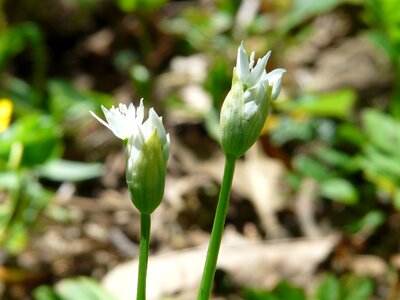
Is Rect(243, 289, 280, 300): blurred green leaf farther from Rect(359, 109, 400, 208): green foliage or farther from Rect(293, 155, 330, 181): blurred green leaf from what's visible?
Rect(293, 155, 330, 181): blurred green leaf

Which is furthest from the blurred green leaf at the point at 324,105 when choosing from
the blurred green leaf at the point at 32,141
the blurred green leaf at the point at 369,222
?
the blurred green leaf at the point at 32,141

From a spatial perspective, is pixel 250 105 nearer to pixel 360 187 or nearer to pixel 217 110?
pixel 360 187

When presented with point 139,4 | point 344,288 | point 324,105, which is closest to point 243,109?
point 344,288

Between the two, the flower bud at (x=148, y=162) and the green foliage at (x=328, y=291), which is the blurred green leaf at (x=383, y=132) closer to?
the green foliage at (x=328, y=291)

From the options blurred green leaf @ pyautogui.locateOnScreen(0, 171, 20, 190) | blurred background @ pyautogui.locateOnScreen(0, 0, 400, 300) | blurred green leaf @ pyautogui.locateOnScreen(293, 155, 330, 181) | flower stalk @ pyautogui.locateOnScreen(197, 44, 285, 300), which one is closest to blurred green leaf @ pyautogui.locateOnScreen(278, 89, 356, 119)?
blurred background @ pyautogui.locateOnScreen(0, 0, 400, 300)

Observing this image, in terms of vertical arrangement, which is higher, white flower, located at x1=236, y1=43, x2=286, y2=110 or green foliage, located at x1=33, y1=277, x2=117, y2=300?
green foliage, located at x1=33, y1=277, x2=117, y2=300

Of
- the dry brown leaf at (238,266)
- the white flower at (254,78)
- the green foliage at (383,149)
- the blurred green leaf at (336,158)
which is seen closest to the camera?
the white flower at (254,78)

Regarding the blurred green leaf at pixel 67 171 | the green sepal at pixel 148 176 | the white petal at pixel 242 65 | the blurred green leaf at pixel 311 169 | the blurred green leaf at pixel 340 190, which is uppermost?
the blurred green leaf at pixel 67 171
